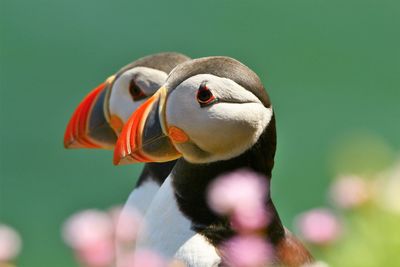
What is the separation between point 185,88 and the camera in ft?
11.4

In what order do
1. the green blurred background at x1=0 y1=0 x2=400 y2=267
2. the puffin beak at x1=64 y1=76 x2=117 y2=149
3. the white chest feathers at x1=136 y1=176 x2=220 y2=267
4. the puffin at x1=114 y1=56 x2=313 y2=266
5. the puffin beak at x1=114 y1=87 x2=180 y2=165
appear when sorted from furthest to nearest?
the green blurred background at x1=0 y1=0 x2=400 y2=267 → the puffin beak at x1=64 y1=76 x2=117 y2=149 → the puffin beak at x1=114 y1=87 x2=180 y2=165 → the puffin at x1=114 y1=56 x2=313 y2=266 → the white chest feathers at x1=136 y1=176 x2=220 y2=267

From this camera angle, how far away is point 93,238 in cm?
197

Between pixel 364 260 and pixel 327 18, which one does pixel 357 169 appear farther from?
pixel 327 18

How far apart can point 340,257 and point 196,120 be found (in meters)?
1.50

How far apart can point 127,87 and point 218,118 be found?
3.54 ft

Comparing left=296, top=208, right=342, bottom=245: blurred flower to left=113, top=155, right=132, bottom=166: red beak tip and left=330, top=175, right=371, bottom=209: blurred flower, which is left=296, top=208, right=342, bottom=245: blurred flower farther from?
left=113, top=155, right=132, bottom=166: red beak tip

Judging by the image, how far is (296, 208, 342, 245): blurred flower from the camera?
7.13 ft

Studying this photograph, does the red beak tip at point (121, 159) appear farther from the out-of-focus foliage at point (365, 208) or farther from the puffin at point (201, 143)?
the out-of-focus foliage at point (365, 208)

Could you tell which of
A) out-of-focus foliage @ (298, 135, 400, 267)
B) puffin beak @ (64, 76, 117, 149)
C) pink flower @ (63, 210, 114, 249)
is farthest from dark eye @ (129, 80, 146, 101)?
pink flower @ (63, 210, 114, 249)

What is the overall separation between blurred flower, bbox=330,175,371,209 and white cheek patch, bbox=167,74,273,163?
105 centimetres

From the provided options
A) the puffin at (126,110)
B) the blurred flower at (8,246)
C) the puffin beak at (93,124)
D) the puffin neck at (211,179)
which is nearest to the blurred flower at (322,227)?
the blurred flower at (8,246)

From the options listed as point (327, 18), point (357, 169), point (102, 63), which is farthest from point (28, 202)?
point (357, 169)

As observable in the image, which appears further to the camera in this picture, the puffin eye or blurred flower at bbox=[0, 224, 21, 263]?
the puffin eye

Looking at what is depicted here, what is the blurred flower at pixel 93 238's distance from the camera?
6.26 ft
